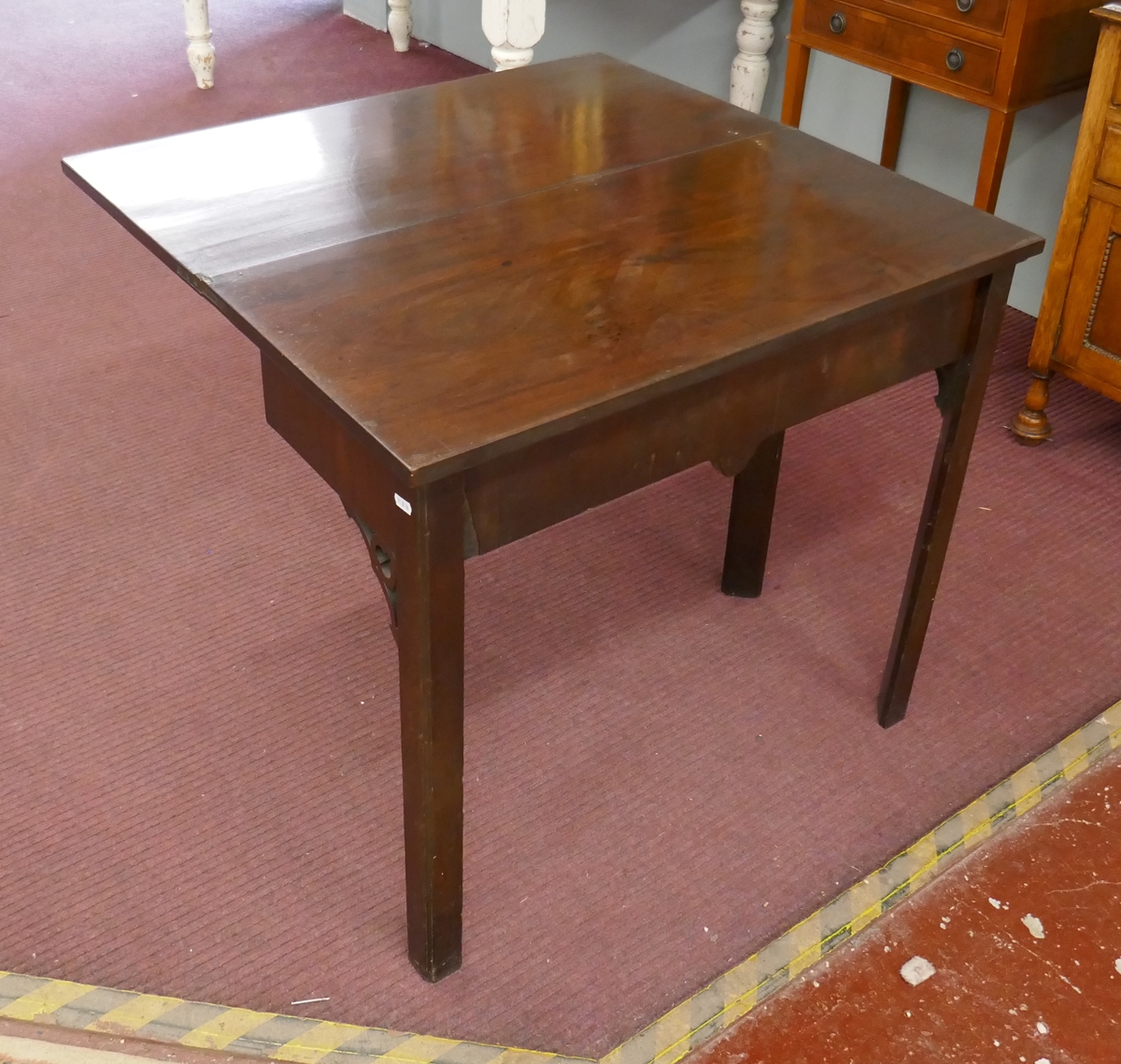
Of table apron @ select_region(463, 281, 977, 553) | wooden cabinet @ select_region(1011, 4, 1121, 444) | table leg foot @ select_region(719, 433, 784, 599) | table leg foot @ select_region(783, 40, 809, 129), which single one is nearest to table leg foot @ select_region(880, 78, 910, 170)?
table leg foot @ select_region(783, 40, 809, 129)

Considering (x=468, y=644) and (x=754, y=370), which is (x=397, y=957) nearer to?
(x=468, y=644)

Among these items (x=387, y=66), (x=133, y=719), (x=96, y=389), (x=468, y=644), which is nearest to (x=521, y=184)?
(x=468, y=644)

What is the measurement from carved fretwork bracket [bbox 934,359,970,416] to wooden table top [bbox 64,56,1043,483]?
6.4 inches

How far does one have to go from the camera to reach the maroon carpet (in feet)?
5.83

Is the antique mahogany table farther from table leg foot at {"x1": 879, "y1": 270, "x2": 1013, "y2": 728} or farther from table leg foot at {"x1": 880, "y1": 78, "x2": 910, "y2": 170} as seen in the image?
table leg foot at {"x1": 880, "y1": 78, "x2": 910, "y2": 170}

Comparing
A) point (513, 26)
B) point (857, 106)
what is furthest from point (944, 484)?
point (857, 106)

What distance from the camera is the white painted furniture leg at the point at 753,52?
3.40 m

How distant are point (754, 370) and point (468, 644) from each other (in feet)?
3.11

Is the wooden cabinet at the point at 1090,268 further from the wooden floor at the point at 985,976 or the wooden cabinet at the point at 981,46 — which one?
the wooden floor at the point at 985,976

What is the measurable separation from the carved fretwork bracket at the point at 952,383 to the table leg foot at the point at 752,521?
425 millimetres

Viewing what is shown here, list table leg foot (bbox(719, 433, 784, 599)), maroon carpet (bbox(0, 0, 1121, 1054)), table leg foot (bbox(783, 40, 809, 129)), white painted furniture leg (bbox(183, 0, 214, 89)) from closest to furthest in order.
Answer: maroon carpet (bbox(0, 0, 1121, 1054)) < table leg foot (bbox(719, 433, 784, 599)) < table leg foot (bbox(783, 40, 809, 129)) < white painted furniture leg (bbox(183, 0, 214, 89))

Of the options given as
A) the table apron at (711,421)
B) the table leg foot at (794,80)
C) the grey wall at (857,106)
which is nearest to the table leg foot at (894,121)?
the grey wall at (857,106)

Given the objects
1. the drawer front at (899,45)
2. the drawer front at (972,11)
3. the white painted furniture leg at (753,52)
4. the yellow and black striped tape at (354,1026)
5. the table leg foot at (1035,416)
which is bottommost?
the yellow and black striped tape at (354,1026)

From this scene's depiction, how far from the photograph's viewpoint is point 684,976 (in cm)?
174
